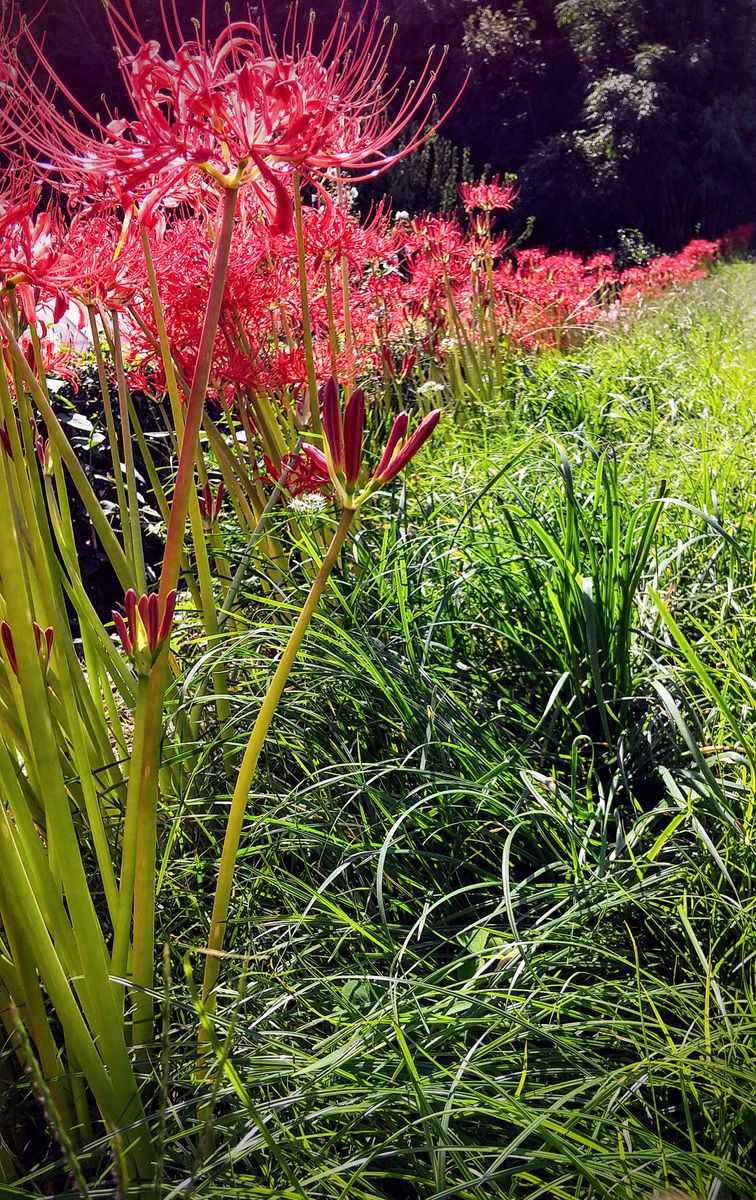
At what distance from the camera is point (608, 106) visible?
76.5ft

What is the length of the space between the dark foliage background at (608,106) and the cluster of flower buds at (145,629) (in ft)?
77.2

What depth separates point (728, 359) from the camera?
5.20m

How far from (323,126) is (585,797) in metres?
1.26

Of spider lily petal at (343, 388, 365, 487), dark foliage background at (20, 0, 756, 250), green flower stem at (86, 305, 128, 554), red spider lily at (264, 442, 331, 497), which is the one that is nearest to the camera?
spider lily petal at (343, 388, 365, 487)

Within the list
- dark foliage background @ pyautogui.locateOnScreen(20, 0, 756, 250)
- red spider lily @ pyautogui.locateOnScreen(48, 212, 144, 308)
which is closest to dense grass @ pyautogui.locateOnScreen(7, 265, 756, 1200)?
red spider lily @ pyautogui.locateOnScreen(48, 212, 144, 308)

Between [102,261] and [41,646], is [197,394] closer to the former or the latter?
[41,646]

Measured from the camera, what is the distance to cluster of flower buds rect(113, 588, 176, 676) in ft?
3.18

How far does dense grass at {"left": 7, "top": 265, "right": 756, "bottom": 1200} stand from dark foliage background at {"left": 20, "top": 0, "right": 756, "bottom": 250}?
73.4 feet

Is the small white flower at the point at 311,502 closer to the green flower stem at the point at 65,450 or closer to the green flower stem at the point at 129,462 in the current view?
the green flower stem at the point at 129,462

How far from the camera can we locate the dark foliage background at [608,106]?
Result: 23219 mm

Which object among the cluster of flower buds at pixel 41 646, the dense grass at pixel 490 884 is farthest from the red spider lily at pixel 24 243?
the dense grass at pixel 490 884

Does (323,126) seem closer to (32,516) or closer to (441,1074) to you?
(32,516)

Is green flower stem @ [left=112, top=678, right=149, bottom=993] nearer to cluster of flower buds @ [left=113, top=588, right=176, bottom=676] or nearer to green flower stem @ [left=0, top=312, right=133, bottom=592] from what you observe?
cluster of flower buds @ [left=113, top=588, right=176, bottom=676]

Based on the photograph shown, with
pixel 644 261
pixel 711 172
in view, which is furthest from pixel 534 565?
pixel 711 172
